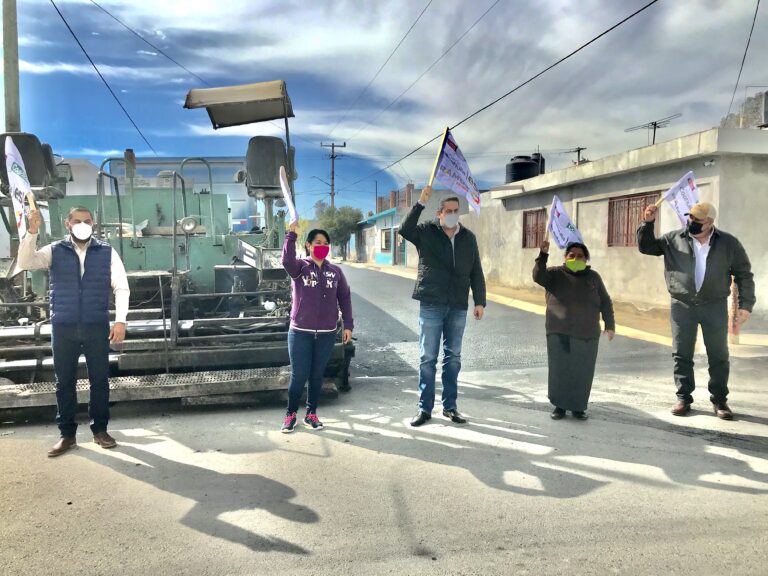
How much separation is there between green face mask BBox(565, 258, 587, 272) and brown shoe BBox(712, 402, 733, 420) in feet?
5.84

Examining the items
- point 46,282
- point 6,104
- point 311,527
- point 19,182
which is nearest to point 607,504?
point 311,527

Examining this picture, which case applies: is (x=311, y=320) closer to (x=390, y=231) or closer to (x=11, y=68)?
(x=11, y=68)

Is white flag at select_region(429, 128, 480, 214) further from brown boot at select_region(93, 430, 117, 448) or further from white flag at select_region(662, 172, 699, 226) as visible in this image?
brown boot at select_region(93, 430, 117, 448)

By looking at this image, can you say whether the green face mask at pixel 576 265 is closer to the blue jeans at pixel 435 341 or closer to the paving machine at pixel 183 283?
the blue jeans at pixel 435 341

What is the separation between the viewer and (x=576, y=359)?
505 centimetres

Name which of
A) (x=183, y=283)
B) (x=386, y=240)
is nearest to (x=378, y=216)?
(x=386, y=240)

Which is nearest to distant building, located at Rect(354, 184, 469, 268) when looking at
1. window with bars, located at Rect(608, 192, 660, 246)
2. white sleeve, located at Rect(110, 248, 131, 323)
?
window with bars, located at Rect(608, 192, 660, 246)

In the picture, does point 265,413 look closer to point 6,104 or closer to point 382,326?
point 382,326

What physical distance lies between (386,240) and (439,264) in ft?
128

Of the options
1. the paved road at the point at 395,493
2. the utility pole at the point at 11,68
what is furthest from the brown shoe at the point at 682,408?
the utility pole at the point at 11,68

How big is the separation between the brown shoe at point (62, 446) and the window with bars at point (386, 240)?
38.0m

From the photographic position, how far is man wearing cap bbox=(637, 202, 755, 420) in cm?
505

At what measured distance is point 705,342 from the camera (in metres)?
5.20

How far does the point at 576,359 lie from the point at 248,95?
4276 mm
